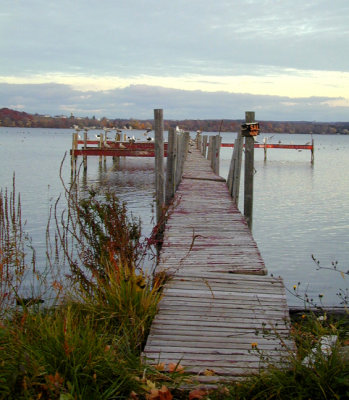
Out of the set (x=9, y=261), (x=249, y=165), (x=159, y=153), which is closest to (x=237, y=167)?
(x=249, y=165)

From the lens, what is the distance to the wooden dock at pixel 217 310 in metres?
4.12

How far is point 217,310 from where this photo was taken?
5.05 metres

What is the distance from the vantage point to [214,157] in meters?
18.2

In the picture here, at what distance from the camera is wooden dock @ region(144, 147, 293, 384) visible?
4125 mm

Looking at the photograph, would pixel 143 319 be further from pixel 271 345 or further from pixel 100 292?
pixel 271 345

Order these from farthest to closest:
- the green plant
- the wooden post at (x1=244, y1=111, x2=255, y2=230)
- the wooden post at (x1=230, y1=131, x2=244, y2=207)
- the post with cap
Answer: the wooden post at (x1=230, y1=131, x2=244, y2=207) → the wooden post at (x1=244, y1=111, x2=255, y2=230) → the post with cap → the green plant

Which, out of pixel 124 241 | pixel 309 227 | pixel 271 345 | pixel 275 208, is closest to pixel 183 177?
pixel 309 227

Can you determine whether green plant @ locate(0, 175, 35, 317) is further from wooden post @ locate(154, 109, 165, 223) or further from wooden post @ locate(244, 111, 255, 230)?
wooden post @ locate(244, 111, 255, 230)

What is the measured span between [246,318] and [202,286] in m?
0.80

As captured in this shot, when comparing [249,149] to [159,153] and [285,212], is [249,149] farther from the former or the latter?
[285,212]

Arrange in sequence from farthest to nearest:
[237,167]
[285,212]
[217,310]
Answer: [285,212] → [237,167] → [217,310]

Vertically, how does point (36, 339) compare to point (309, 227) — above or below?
above

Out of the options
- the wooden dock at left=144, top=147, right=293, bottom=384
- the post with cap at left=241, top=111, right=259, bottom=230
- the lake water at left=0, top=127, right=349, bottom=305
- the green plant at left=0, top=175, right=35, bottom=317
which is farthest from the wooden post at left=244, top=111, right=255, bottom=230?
the green plant at left=0, top=175, right=35, bottom=317

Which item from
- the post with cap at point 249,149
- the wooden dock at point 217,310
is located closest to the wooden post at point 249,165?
the post with cap at point 249,149
